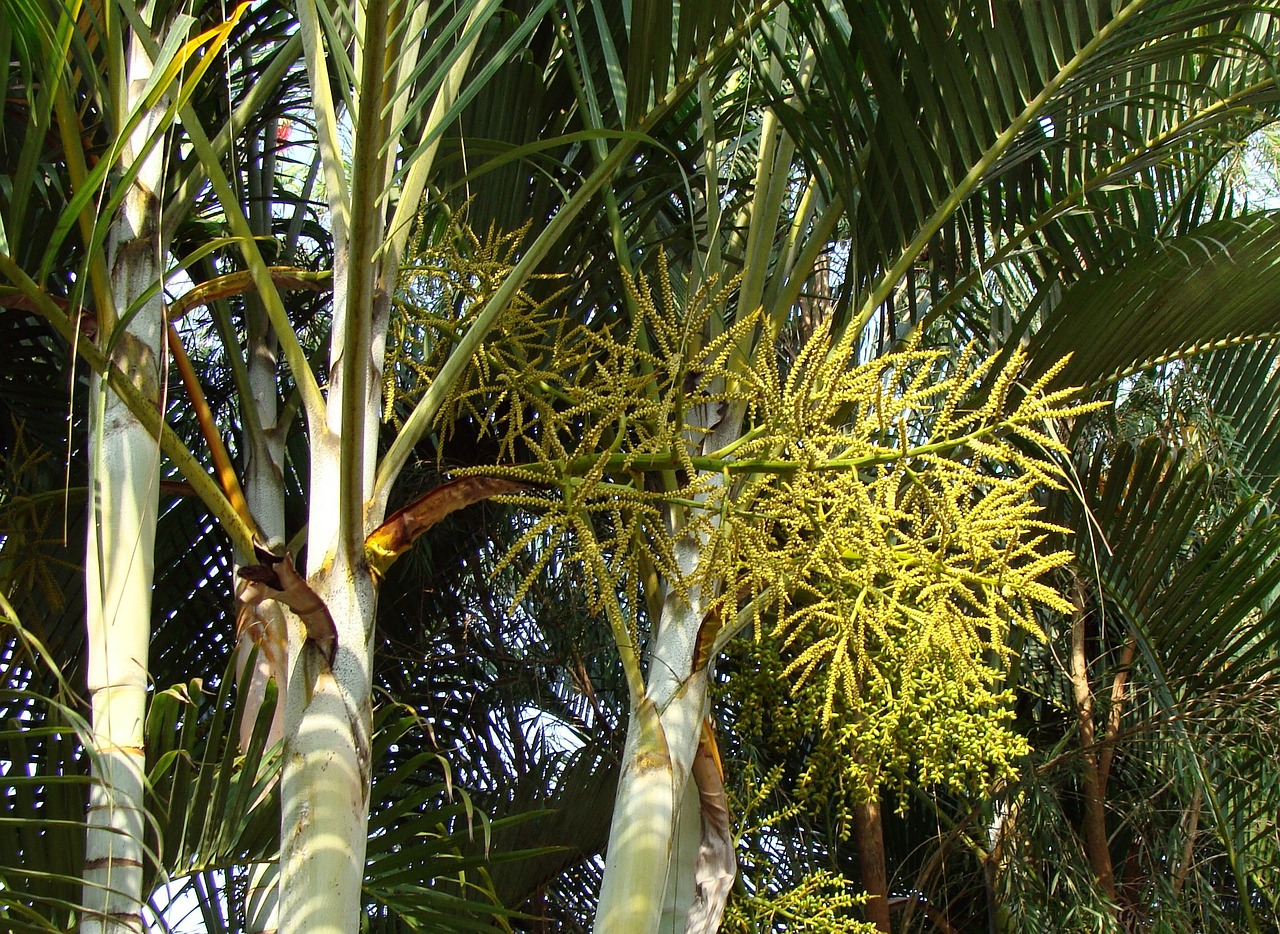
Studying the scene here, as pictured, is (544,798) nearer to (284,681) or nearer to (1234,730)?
(284,681)

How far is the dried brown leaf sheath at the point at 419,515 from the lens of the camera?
61.7 inches

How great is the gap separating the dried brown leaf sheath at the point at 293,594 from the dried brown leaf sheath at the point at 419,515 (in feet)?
0.39

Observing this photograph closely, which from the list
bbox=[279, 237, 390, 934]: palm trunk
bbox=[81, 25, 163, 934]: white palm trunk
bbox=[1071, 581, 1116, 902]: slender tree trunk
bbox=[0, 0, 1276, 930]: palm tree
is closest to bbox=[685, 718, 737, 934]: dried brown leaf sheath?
bbox=[0, 0, 1276, 930]: palm tree

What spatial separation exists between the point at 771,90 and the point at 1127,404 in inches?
72.5

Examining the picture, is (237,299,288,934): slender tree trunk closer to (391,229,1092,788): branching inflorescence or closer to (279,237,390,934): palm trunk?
(279,237,390,934): palm trunk

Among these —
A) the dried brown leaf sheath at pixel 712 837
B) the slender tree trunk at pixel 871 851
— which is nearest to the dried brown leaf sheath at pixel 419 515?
the dried brown leaf sheath at pixel 712 837

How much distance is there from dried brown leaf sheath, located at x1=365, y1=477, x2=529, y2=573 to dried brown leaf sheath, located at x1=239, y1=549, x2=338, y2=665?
0.12m

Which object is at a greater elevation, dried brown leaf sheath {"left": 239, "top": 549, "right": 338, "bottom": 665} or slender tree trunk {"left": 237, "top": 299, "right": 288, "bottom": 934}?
slender tree trunk {"left": 237, "top": 299, "right": 288, "bottom": 934}

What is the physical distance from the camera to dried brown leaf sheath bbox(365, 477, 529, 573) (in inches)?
61.7

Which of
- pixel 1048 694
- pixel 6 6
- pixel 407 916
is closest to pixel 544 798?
pixel 407 916

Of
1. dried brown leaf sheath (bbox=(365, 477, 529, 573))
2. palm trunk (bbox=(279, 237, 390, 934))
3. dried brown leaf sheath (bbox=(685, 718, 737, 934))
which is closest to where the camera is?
palm trunk (bbox=(279, 237, 390, 934))

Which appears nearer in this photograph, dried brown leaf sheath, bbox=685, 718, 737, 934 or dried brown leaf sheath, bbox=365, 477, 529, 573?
dried brown leaf sheath, bbox=365, 477, 529, 573

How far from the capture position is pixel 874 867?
3.15m

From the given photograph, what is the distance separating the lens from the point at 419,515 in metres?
1.60
